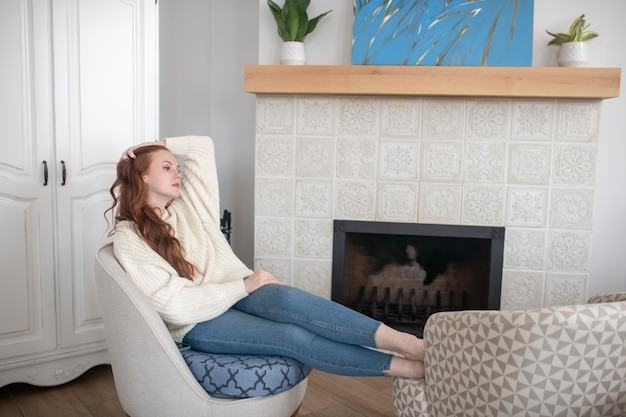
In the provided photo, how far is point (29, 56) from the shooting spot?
2215 millimetres

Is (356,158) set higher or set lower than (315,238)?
higher

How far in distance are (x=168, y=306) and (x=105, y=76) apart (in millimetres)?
1200

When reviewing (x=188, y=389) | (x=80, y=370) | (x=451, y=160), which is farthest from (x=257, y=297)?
(x=451, y=160)

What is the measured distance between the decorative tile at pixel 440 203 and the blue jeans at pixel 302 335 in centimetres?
133

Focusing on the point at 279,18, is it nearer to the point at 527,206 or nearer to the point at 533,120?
the point at 533,120

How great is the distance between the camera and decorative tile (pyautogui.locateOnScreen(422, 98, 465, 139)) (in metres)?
2.90

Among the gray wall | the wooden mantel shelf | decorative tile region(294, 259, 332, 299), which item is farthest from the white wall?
decorative tile region(294, 259, 332, 299)

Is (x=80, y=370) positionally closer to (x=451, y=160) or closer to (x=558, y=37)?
(x=451, y=160)

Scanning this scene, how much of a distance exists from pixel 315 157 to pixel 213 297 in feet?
4.52

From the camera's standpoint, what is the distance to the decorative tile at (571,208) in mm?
2877

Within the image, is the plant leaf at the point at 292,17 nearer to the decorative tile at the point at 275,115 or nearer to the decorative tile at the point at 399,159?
the decorative tile at the point at 275,115

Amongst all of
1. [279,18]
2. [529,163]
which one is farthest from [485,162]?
[279,18]

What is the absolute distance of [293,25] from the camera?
2.94 m

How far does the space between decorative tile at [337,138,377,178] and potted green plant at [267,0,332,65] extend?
505 mm
